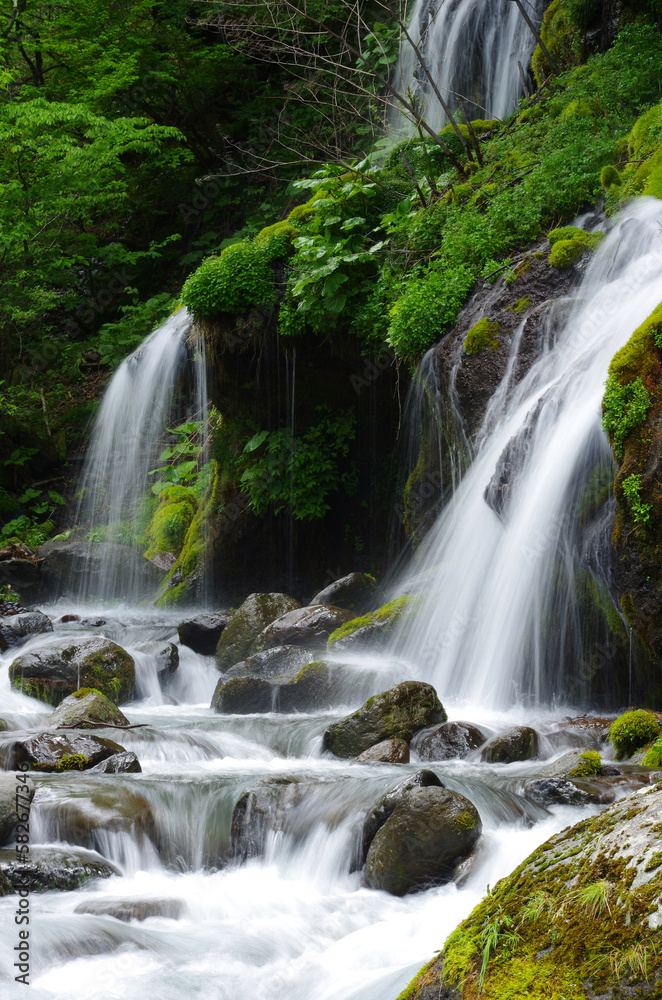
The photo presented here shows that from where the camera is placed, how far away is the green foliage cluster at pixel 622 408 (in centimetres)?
564

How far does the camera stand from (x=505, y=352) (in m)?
8.48

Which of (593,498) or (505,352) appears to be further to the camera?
(505,352)

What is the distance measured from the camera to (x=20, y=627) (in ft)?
35.8

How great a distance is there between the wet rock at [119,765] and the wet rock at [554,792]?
2744mm

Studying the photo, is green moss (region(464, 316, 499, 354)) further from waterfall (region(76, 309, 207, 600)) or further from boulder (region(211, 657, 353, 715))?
waterfall (region(76, 309, 207, 600))

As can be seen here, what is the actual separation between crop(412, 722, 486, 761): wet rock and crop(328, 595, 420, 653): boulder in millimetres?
2331

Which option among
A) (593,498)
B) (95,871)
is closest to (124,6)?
(593,498)

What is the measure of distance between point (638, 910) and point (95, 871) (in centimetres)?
355

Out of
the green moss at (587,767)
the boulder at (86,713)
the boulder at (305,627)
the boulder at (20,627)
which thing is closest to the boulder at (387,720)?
the green moss at (587,767)

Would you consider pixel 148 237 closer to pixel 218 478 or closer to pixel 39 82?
pixel 39 82

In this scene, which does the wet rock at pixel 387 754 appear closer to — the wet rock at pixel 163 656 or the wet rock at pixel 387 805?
the wet rock at pixel 387 805

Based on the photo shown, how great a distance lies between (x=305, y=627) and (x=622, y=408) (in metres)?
4.52

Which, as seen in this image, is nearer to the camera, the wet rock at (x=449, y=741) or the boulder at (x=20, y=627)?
the wet rock at (x=449, y=741)

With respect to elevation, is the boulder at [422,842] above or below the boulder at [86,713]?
above
